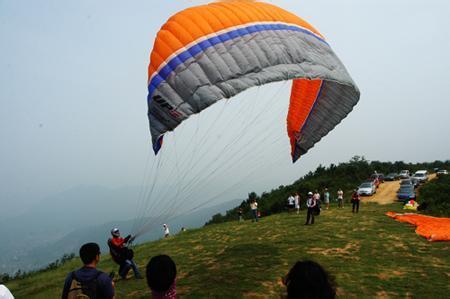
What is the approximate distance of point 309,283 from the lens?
7.97 feet

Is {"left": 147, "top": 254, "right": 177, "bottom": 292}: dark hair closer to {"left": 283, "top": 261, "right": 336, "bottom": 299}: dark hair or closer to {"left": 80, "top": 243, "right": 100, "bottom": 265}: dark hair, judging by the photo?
{"left": 80, "top": 243, "right": 100, "bottom": 265}: dark hair

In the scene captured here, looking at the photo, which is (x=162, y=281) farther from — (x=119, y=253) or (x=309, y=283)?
(x=119, y=253)

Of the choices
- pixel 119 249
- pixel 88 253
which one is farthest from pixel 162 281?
pixel 119 249

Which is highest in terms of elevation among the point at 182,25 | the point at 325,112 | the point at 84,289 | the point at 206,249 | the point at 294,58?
the point at 182,25

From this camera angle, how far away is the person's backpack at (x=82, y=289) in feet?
12.7

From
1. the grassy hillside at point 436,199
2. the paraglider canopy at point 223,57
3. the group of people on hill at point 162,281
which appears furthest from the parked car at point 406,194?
the group of people on hill at point 162,281

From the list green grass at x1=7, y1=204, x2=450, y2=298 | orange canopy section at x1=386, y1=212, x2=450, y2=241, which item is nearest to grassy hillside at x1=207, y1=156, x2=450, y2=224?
orange canopy section at x1=386, y1=212, x2=450, y2=241

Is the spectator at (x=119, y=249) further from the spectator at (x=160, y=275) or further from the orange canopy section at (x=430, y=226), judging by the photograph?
the orange canopy section at (x=430, y=226)

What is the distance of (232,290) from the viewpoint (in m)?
7.74

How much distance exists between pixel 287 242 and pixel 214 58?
8.34m

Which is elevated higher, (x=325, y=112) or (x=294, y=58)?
(x=294, y=58)

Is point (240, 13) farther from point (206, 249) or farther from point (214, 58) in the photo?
point (206, 249)

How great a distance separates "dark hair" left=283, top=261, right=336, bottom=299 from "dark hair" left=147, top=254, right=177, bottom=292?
4.49 feet

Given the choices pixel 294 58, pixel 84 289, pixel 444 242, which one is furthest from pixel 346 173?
pixel 84 289
